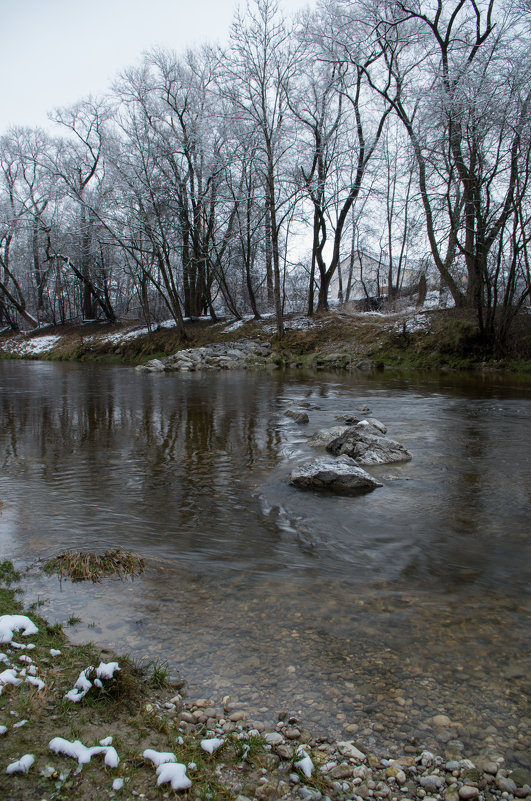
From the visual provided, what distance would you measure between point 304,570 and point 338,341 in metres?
21.2

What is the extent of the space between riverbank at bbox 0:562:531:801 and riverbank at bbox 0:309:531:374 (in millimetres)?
17214

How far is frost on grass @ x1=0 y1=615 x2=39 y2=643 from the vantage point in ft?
8.67

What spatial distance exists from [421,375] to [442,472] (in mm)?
12404

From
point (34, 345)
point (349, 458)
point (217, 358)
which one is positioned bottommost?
point (349, 458)

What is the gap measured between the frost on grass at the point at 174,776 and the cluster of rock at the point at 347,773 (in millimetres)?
162

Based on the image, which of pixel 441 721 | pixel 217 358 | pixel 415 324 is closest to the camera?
pixel 441 721

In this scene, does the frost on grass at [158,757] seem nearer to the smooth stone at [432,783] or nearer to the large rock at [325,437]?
the smooth stone at [432,783]

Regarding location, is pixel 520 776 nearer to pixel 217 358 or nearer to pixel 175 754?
pixel 175 754

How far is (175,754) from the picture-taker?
6.46ft

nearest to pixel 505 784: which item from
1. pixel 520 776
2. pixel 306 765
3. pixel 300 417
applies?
pixel 520 776

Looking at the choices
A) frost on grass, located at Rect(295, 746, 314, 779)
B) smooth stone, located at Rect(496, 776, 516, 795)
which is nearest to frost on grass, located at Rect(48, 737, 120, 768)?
frost on grass, located at Rect(295, 746, 314, 779)

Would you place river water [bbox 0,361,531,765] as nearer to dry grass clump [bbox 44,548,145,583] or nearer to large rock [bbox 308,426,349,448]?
dry grass clump [bbox 44,548,145,583]

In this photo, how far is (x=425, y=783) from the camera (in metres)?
1.90

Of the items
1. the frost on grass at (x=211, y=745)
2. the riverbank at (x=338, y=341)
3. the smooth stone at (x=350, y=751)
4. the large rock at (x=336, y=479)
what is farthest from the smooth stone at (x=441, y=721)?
the riverbank at (x=338, y=341)
